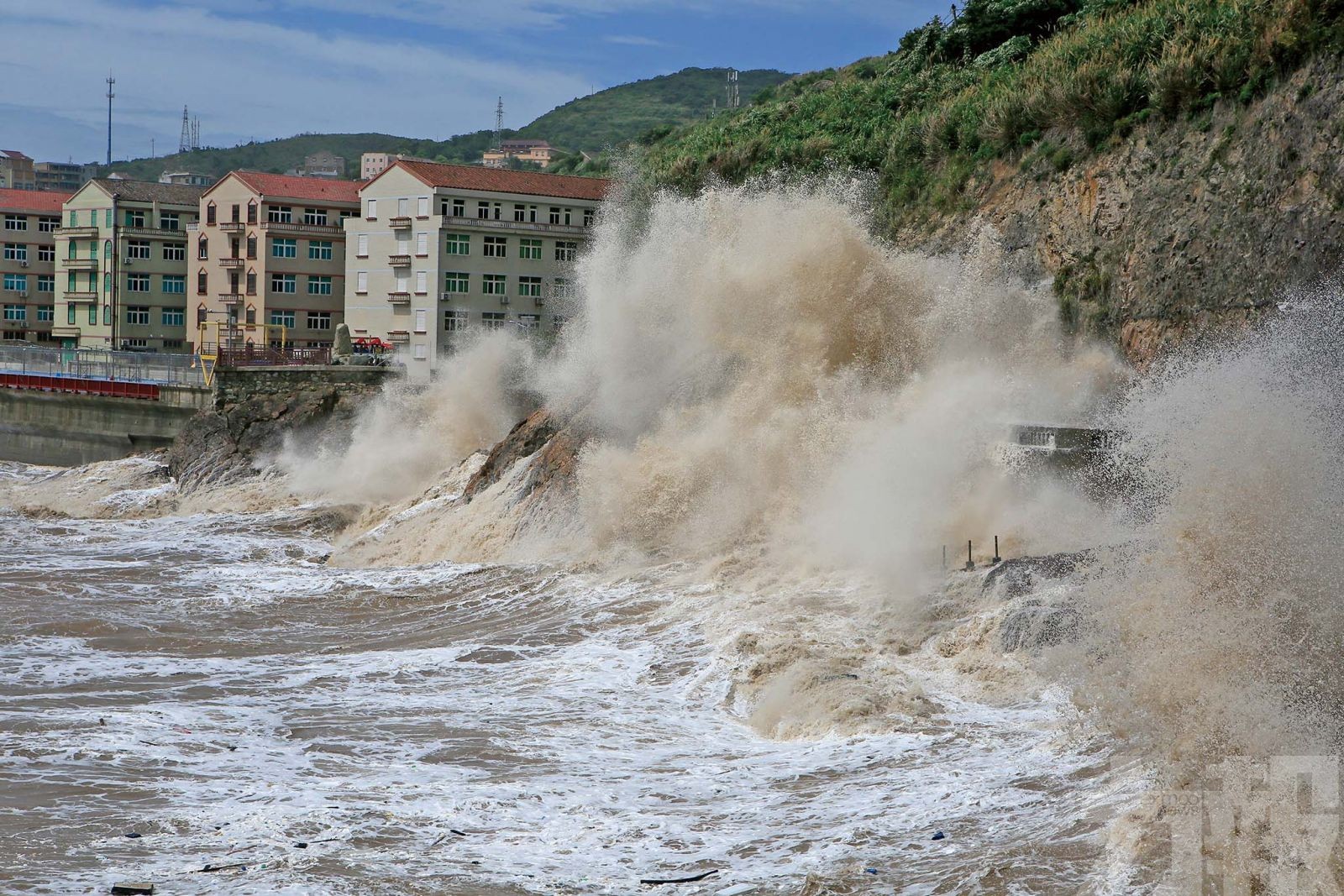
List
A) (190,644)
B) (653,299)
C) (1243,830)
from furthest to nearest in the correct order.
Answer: (653,299)
(190,644)
(1243,830)

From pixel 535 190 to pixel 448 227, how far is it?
3.74 m

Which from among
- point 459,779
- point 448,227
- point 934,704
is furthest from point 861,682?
point 448,227

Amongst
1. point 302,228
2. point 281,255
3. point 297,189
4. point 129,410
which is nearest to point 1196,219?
point 129,410

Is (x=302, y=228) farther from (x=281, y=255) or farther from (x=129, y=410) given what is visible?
(x=129, y=410)

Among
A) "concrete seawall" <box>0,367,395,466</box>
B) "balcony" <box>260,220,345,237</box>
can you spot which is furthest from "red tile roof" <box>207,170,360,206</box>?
"concrete seawall" <box>0,367,395,466</box>

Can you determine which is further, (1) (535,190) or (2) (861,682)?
(1) (535,190)

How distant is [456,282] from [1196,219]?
33676 mm

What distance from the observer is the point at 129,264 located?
65.6 meters

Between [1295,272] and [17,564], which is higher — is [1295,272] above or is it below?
above

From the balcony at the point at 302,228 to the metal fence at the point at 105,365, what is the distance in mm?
14444

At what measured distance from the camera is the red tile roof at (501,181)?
51531 mm

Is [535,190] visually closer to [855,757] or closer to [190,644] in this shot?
[190,644]

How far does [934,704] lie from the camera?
39.2ft

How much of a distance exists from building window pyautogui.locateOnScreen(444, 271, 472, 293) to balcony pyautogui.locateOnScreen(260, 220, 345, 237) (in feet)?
27.3
